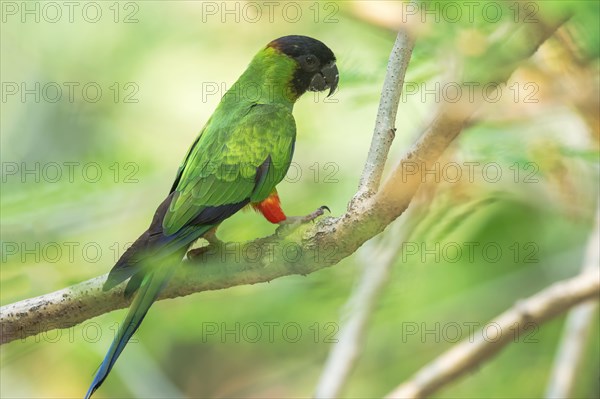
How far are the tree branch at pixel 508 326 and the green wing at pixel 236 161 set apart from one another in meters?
1.08

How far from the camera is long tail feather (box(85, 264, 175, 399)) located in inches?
123

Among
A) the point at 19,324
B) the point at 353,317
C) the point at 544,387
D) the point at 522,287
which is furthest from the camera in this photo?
the point at 522,287

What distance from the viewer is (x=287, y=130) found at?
13.5 ft

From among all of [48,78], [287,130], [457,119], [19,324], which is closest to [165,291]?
[19,324]

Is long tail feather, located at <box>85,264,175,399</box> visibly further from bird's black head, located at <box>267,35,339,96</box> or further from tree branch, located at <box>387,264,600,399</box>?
bird's black head, located at <box>267,35,339,96</box>

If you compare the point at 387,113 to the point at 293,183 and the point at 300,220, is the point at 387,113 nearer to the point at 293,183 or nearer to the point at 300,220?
the point at 300,220

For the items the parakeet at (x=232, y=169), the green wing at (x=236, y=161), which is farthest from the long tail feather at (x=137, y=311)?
the green wing at (x=236, y=161)

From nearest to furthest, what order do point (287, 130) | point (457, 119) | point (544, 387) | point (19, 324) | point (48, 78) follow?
1. point (457, 119)
2. point (19, 324)
3. point (287, 130)
4. point (544, 387)
5. point (48, 78)

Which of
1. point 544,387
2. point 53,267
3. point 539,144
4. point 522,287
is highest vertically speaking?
point 539,144

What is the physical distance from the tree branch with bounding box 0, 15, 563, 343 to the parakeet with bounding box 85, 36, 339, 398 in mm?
109

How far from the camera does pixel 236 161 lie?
152 inches

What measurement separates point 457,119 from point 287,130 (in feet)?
6.42

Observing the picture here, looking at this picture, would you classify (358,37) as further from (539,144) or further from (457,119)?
(457,119)

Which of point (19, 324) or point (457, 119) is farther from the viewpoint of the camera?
point (19, 324)
